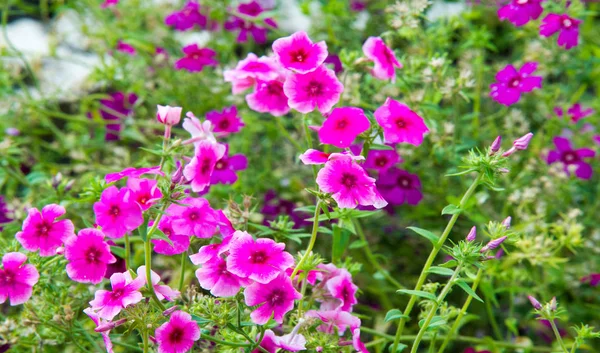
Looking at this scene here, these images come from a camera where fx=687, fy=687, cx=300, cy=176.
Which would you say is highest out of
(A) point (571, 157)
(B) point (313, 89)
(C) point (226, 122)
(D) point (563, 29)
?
Result: (B) point (313, 89)

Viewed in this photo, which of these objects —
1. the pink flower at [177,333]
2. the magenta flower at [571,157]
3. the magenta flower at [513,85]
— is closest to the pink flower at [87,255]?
the pink flower at [177,333]

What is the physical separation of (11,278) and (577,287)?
1.72 m

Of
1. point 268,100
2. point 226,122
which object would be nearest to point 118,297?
point 268,100

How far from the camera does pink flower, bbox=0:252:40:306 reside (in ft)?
4.56

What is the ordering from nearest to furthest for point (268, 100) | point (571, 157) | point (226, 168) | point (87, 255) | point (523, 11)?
point (87, 255), point (268, 100), point (226, 168), point (523, 11), point (571, 157)

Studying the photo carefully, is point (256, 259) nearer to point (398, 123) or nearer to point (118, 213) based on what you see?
point (118, 213)

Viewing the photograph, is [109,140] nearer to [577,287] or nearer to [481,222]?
[481,222]

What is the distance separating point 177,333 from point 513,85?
4.02 feet

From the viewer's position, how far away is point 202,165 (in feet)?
4.57

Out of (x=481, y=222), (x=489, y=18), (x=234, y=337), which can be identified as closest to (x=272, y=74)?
(x=234, y=337)

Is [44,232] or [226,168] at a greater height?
[44,232]

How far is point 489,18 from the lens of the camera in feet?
10.6

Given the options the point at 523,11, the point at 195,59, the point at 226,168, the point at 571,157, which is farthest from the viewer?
the point at 195,59

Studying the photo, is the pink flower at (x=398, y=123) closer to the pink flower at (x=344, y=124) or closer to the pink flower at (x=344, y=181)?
the pink flower at (x=344, y=124)
